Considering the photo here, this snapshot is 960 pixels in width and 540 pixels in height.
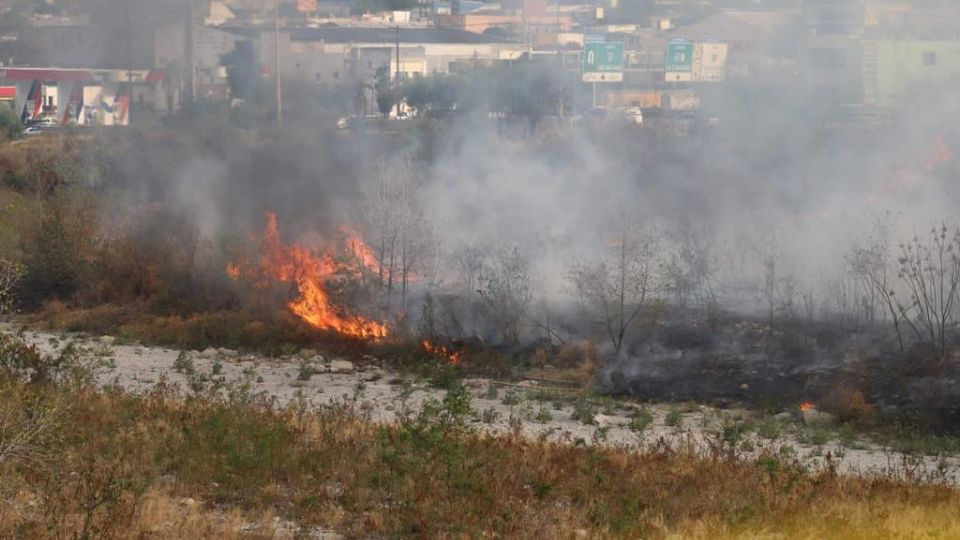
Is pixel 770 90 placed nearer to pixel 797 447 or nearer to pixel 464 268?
pixel 464 268

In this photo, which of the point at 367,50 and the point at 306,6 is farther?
the point at 367,50

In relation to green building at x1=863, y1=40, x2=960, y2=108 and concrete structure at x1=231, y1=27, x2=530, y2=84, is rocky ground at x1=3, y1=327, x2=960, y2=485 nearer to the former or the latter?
concrete structure at x1=231, y1=27, x2=530, y2=84

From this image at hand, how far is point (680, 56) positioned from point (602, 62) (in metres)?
2.68

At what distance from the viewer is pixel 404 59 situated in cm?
4994

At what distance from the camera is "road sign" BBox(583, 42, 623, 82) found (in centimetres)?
4244

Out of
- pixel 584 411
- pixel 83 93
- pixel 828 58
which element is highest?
pixel 828 58

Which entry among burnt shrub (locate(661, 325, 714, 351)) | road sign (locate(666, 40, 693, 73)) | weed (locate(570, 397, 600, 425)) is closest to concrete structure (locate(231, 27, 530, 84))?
road sign (locate(666, 40, 693, 73))

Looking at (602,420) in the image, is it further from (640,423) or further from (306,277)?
(306,277)

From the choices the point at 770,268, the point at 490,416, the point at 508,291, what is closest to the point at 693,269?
the point at 770,268

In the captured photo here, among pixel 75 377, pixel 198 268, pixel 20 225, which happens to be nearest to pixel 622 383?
pixel 75 377

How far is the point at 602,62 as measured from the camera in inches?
1720

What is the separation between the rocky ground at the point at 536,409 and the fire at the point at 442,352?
0.84 metres

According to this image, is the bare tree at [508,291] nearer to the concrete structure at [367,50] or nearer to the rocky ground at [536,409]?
the rocky ground at [536,409]

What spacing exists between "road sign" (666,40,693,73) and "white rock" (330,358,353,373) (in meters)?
24.6
